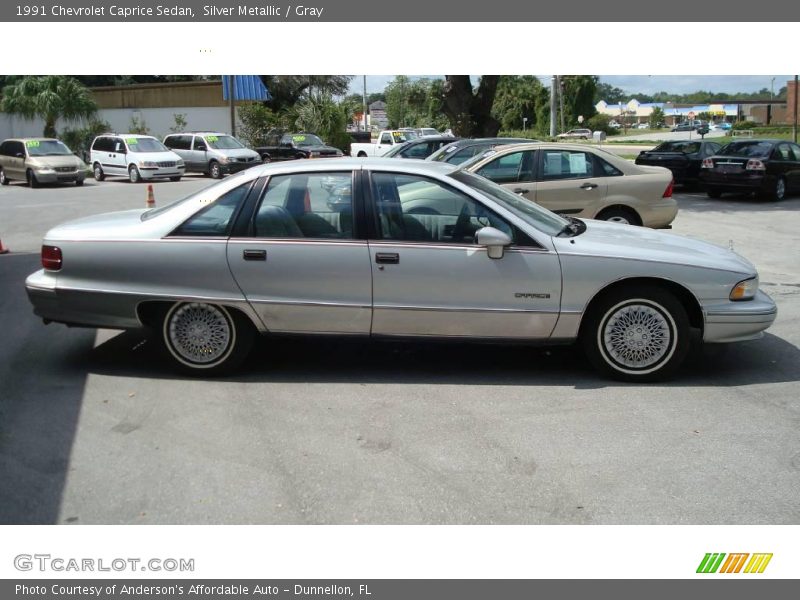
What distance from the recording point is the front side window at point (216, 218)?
5.86m

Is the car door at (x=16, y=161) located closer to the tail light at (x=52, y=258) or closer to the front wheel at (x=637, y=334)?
the tail light at (x=52, y=258)

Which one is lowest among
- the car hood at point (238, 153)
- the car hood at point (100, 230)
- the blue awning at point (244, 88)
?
the car hood at point (100, 230)

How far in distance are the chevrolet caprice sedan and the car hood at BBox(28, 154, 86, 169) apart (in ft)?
71.4

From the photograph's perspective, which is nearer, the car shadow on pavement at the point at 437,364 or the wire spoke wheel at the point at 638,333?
the wire spoke wheel at the point at 638,333

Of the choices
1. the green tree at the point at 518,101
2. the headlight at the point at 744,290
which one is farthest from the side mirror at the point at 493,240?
the green tree at the point at 518,101

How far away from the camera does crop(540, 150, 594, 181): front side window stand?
449 inches

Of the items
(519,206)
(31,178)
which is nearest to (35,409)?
(519,206)

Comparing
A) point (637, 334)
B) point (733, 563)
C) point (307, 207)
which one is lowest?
point (733, 563)

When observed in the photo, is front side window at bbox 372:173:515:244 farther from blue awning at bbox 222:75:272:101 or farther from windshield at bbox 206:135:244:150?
blue awning at bbox 222:75:272:101

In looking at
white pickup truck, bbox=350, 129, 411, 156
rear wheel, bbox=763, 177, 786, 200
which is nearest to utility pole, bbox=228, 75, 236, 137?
white pickup truck, bbox=350, 129, 411, 156

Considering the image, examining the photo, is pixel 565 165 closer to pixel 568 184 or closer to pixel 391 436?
pixel 568 184

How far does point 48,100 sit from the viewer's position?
38.7 meters

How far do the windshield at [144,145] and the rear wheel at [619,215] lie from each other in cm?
2154

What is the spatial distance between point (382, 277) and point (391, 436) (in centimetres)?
131
